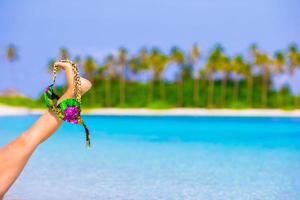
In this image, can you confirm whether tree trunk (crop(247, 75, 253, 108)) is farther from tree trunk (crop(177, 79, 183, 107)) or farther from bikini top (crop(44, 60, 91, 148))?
bikini top (crop(44, 60, 91, 148))

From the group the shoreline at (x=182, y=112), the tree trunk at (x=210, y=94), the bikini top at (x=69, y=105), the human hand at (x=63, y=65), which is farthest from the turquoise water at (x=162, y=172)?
the tree trunk at (x=210, y=94)

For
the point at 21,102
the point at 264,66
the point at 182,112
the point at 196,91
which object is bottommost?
the point at 182,112

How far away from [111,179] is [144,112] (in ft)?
153

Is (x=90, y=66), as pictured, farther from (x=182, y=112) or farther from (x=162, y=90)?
(x=182, y=112)

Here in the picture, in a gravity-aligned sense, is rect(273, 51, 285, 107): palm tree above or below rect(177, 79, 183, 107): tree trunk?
above

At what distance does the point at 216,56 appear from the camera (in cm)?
6203

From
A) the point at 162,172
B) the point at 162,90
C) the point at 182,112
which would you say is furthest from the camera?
the point at 162,90

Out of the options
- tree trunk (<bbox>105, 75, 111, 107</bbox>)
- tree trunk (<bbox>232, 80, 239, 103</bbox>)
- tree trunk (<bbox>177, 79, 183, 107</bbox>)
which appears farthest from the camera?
tree trunk (<bbox>105, 75, 111, 107</bbox>)

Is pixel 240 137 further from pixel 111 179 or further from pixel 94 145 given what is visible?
pixel 111 179

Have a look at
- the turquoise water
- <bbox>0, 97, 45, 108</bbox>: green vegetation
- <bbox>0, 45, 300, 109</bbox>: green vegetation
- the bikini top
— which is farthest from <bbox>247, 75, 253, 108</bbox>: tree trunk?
the bikini top

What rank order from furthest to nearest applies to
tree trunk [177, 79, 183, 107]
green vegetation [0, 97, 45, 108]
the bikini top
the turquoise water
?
tree trunk [177, 79, 183, 107], green vegetation [0, 97, 45, 108], the turquoise water, the bikini top

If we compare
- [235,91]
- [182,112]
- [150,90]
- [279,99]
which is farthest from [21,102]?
[279,99]

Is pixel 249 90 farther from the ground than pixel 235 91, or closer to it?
farther from the ground

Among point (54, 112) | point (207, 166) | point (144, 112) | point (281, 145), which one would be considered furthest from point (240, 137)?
point (144, 112)
